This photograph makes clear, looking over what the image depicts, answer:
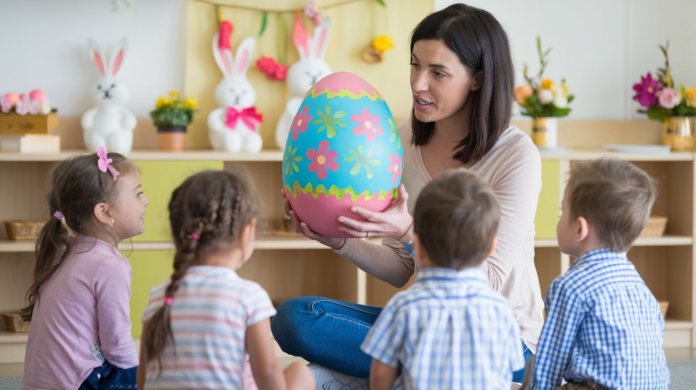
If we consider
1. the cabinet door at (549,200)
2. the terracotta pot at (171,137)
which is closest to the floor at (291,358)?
the cabinet door at (549,200)

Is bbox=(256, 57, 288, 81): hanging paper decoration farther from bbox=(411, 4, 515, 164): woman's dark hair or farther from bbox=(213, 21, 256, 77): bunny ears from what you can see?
bbox=(411, 4, 515, 164): woman's dark hair

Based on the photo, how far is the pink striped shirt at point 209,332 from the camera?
43.9 inches

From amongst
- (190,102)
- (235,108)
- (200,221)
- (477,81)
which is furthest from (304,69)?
(200,221)

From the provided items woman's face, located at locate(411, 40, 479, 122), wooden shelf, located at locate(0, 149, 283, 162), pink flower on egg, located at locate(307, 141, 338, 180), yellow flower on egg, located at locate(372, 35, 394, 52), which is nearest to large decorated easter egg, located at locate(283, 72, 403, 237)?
pink flower on egg, located at locate(307, 141, 338, 180)

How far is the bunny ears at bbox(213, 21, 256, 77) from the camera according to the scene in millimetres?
2842

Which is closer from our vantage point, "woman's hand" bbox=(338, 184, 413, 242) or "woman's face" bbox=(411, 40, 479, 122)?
"woman's hand" bbox=(338, 184, 413, 242)

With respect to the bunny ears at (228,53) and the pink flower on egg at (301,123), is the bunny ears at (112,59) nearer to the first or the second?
the bunny ears at (228,53)

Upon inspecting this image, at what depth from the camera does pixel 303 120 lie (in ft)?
4.69

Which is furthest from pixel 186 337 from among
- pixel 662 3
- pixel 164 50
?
pixel 662 3

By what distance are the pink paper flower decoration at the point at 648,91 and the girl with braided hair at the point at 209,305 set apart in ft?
7.93

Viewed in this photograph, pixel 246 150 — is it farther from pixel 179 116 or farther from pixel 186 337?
pixel 186 337

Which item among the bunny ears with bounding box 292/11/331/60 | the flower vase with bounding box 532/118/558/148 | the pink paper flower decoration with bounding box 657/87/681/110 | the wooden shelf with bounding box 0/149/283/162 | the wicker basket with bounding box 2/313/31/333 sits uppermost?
the bunny ears with bounding box 292/11/331/60

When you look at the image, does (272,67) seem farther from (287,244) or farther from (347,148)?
(347,148)

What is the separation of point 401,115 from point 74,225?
1771 millimetres
